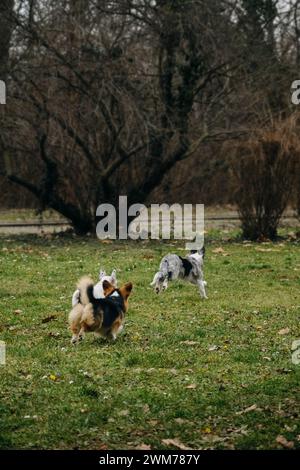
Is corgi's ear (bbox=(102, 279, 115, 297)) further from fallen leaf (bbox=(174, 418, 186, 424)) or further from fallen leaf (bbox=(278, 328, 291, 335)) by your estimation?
fallen leaf (bbox=(174, 418, 186, 424))

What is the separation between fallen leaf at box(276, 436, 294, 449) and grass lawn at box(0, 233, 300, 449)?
0.7 inches

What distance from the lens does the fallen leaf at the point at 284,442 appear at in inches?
264

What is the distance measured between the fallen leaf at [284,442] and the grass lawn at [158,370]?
0.02 m

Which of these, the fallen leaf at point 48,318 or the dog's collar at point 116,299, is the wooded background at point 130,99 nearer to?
the fallen leaf at point 48,318

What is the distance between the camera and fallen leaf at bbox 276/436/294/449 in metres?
6.70

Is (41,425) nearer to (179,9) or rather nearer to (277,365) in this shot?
(277,365)

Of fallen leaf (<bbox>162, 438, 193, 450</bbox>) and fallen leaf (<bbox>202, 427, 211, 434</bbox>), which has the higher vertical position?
fallen leaf (<bbox>202, 427, 211, 434</bbox>)

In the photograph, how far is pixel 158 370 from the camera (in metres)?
8.74

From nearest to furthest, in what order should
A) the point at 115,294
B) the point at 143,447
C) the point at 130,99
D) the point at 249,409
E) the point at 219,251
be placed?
the point at 143,447 → the point at 249,409 → the point at 115,294 → the point at 219,251 → the point at 130,99

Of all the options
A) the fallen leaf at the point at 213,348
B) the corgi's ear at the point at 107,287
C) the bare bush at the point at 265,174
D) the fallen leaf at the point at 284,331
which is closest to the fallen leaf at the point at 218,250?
the bare bush at the point at 265,174

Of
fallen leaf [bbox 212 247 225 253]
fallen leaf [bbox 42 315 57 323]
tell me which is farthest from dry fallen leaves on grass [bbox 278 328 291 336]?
fallen leaf [bbox 212 247 225 253]

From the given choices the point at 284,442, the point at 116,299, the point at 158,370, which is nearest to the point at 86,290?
the point at 116,299

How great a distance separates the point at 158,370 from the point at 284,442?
7.16 ft

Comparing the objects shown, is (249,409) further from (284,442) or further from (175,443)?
(175,443)
